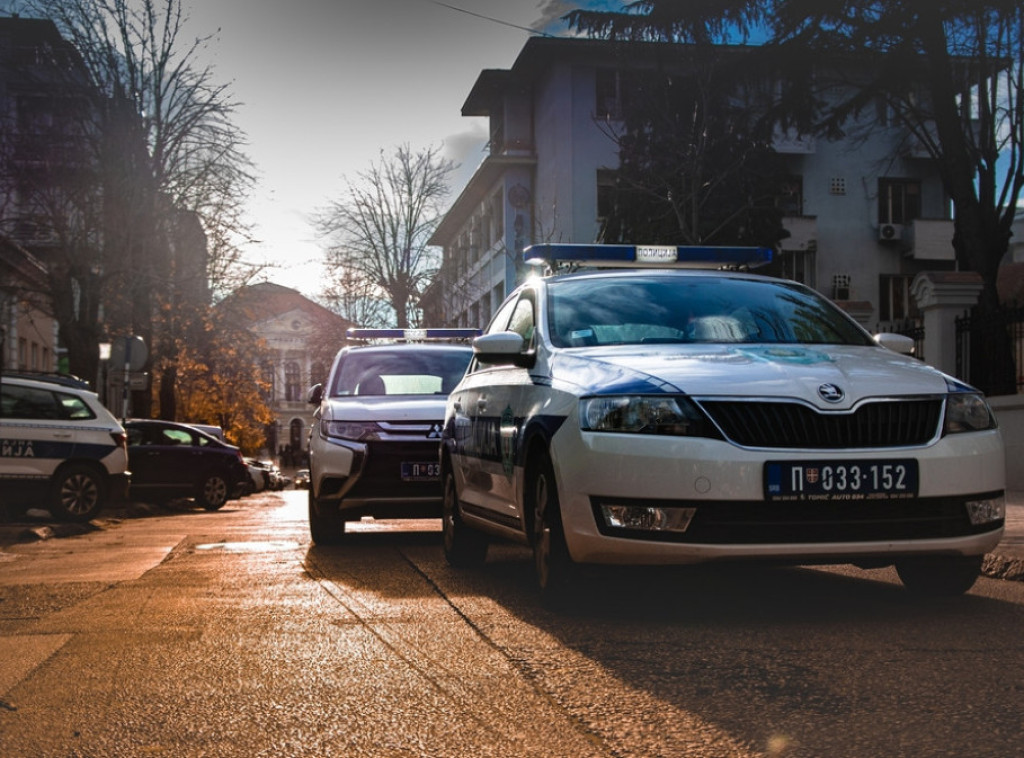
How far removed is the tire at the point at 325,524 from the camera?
37.7 feet

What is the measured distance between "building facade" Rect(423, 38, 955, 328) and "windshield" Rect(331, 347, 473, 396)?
27.7m

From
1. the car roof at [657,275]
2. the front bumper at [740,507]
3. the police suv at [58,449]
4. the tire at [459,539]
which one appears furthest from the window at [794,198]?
the front bumper at [740,507]

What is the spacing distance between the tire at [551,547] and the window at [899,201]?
133 ft

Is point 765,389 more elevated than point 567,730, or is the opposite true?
point 765,389

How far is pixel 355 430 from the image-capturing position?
11.3 metres

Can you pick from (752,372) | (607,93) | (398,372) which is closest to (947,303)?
(398,372)

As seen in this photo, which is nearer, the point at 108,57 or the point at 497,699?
the point at 497,699

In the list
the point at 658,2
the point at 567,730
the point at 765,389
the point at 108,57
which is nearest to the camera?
the point at 567,730

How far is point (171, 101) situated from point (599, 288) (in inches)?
991

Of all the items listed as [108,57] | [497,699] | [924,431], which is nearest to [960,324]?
[924,431]

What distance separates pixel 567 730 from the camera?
4102 millimetres

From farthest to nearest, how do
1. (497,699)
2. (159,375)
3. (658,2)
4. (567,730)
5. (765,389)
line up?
(159,375), (658,2), (765,389), (497,699), (567,730)

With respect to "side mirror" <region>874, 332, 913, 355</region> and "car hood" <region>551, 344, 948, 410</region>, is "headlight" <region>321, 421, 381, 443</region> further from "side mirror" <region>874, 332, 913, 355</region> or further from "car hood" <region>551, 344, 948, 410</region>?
"side mirror" <region>874, 332, 913, 355</region>

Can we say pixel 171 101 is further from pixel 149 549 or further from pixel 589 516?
pixel 589 516
